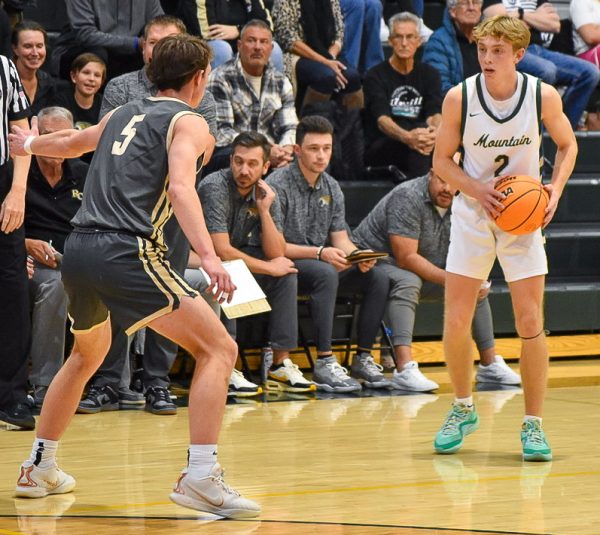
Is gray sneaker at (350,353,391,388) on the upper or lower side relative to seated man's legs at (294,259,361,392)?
lower

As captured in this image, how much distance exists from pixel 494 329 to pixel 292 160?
1.85 meters

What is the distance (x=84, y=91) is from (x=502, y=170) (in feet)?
11.8

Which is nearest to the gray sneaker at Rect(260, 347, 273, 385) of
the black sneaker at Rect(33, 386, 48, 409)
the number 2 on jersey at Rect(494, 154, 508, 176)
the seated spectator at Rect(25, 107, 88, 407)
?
the seated spectator at Rect(25, 107, 88, 407)

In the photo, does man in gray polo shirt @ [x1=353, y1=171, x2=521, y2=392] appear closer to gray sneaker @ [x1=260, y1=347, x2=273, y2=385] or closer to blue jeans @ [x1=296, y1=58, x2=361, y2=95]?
gray sneaker @ [x1=260, y1=347, x2=273, y2=385]

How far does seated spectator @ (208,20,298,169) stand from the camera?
8086 millimetres

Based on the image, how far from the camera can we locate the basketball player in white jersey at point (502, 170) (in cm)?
490

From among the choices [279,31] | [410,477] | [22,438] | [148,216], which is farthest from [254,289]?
[279,31]

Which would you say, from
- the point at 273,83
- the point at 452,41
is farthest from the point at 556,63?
the point at 273,83

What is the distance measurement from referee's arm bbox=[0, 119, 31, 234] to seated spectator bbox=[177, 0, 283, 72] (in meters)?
3.03

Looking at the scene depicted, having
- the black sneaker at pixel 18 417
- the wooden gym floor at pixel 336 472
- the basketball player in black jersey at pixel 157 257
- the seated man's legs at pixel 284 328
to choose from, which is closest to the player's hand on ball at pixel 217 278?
the basketball player in black jersey at pixel 157 257

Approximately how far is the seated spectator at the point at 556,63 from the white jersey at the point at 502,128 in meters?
5.26

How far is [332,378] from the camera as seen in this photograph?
7266mm

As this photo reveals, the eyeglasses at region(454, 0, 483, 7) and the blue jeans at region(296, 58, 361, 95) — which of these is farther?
the eyeglasses at region(454, 0, 483, 7)

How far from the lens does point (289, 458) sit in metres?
5.04
